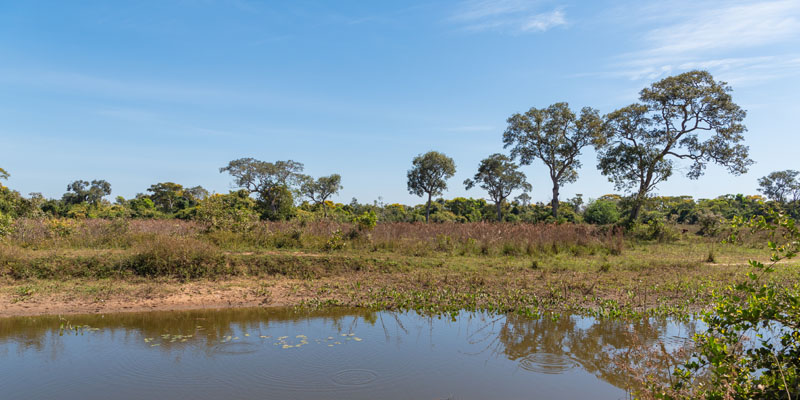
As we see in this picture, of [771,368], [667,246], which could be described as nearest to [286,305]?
[771,368]

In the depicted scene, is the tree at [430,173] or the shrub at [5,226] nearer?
the shrub at [5,226]

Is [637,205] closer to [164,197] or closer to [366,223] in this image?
[366,223]

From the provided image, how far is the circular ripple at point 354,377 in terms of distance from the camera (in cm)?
537

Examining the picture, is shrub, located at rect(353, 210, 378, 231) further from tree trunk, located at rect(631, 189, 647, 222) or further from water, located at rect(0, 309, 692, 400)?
tree trunk, located at rect(631, 189, 647, 222)

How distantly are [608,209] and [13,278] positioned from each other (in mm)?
31694

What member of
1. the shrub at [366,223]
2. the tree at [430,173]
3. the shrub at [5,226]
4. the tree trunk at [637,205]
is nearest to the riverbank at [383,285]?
the shrub at [5,226]

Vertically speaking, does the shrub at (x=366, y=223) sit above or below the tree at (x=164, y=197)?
below

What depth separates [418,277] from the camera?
1110cm

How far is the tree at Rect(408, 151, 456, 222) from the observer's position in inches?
1635

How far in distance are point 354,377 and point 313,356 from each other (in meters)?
0.94

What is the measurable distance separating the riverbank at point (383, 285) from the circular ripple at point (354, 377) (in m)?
3.34

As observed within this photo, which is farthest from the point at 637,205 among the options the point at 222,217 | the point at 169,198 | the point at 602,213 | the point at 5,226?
the point at 169,198

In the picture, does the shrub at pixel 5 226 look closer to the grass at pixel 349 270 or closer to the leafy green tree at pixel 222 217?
the grass at pixel 349 270

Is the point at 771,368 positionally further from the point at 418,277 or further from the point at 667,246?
the point at 667,246
